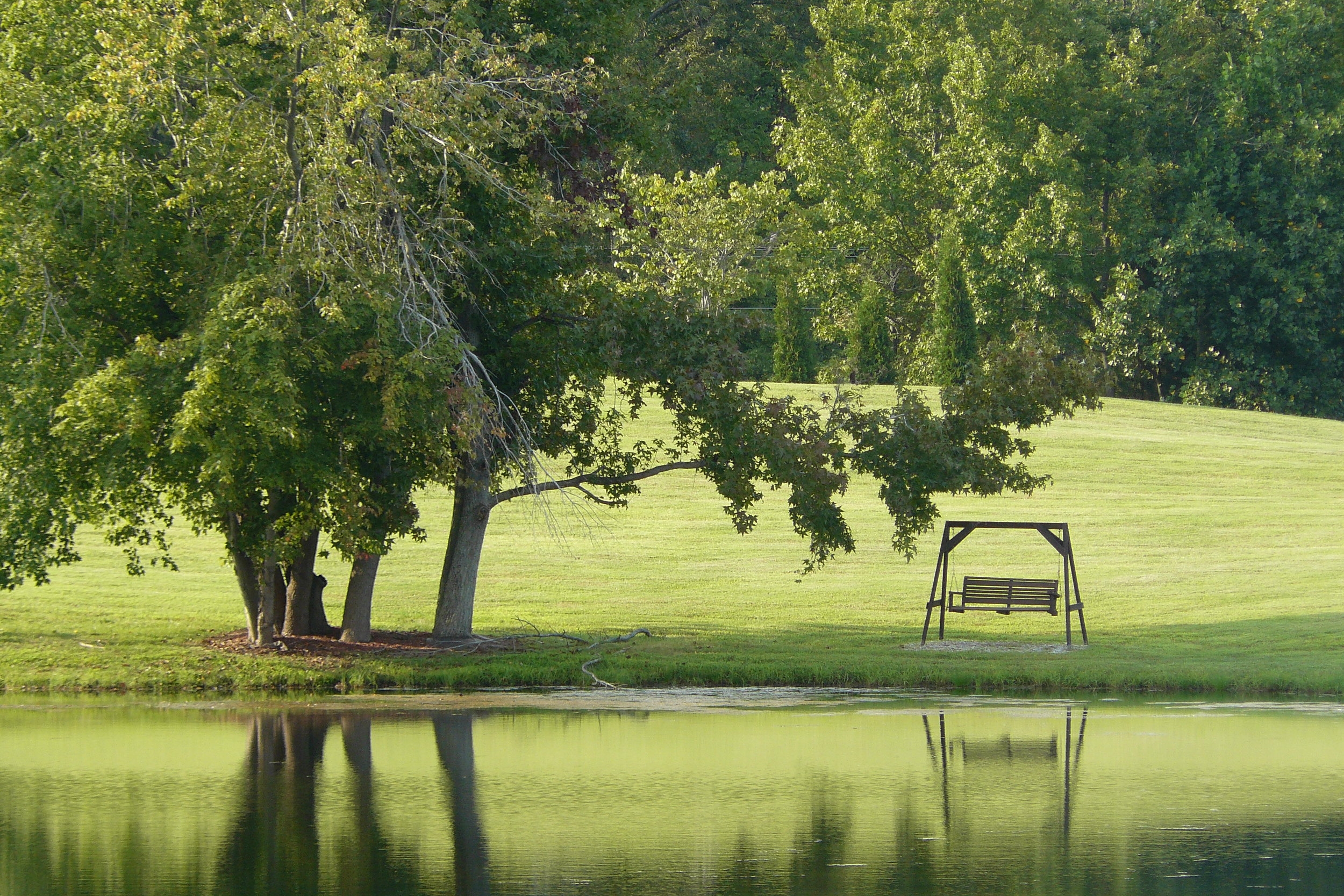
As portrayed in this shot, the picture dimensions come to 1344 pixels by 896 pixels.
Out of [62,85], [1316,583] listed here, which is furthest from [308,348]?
[1316,583]

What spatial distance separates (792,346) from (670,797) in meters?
41.5

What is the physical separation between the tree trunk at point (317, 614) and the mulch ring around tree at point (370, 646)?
10cm

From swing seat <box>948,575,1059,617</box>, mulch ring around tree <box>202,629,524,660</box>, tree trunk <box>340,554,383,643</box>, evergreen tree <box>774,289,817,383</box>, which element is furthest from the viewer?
evergreen tree <box>774,289,817,383</box>

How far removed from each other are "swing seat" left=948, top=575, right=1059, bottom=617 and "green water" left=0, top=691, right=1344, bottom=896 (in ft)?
13.7

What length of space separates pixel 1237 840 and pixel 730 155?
162 feet

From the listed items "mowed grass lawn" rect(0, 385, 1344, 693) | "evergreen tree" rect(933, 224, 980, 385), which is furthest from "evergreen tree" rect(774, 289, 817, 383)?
"mowed grass lawn" rect(0, 385, 1344, 693)

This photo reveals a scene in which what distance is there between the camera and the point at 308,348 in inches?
684

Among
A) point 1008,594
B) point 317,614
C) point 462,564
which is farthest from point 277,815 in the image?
point 1008,594

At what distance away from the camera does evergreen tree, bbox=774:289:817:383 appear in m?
53.1

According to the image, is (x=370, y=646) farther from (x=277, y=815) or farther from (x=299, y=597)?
(x=277, y=815)

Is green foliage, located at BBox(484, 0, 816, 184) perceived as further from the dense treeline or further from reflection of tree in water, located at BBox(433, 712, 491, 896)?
reflection of tree in water, located at BBox(433, 712, 491, 896)

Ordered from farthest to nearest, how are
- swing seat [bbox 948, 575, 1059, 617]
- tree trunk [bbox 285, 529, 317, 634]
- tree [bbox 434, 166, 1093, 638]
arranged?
tree trunk [bbox 285, 529, 317, 634], swing seat [bbox 948, 575, 1059, 617], tree [bbox 434, 166, 1093, 638]

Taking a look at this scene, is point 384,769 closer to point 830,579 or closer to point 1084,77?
point 830,579

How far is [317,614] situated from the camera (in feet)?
75.8
